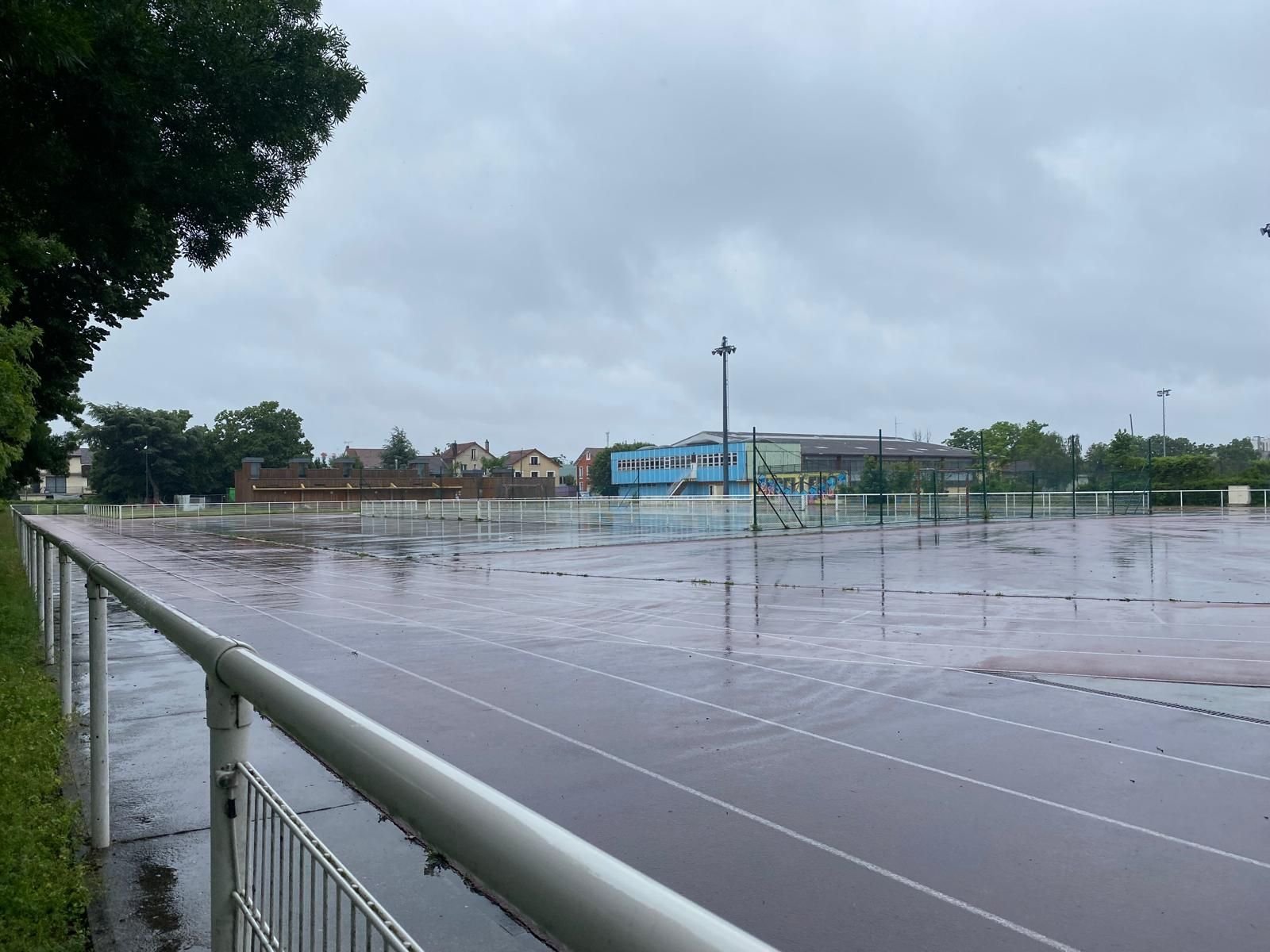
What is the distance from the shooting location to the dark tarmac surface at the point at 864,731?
4438 millimetres

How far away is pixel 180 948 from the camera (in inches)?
146

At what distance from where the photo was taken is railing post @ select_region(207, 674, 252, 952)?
220 cm

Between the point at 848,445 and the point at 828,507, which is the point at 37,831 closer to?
the point at 828,507

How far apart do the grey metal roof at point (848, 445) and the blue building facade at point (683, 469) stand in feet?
7.80

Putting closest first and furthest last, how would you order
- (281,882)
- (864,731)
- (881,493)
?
(281,882) < (864,731) < (881,493)

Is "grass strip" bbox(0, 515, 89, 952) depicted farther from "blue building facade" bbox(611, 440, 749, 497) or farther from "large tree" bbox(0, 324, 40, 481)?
"blue building facade" bbox(611, 440, 749, 497)

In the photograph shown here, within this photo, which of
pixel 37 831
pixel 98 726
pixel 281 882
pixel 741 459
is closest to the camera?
pixel 281 882

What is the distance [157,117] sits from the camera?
16.7ft

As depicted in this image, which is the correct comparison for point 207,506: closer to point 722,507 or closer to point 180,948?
A: point 722,507

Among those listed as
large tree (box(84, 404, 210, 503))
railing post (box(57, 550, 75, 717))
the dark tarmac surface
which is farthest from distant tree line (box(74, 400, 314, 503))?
railing post (box(57, 550, 75, 717))

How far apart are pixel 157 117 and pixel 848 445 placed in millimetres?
88092

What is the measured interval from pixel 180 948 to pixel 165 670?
20.7 feet

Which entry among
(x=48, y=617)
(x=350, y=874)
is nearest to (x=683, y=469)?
Answer: (x=48, y=617)

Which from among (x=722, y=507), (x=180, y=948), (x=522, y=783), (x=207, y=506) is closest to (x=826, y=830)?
(x=522, y=783)
